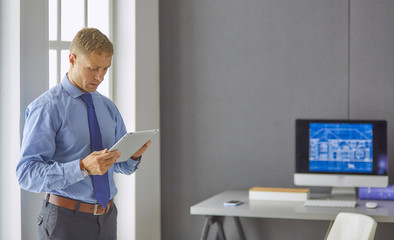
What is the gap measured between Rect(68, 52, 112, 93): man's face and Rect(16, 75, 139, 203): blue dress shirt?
1.5 inches

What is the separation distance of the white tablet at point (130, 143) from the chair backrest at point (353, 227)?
43.3 inches

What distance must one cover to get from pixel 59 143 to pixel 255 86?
2.16 meters

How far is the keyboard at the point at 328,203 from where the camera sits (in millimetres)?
3265

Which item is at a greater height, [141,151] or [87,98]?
[87,98]

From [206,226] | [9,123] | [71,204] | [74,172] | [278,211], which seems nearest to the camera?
[74,172]

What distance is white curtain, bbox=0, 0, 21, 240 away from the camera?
2814 millimetres

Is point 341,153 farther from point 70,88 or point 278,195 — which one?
point 70,88

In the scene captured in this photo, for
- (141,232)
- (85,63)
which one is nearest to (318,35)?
(141,232)

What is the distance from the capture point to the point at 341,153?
3.59 metres

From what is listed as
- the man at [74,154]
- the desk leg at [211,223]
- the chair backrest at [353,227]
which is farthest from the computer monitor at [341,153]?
the man at [74,154]

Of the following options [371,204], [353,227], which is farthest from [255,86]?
[353,227]

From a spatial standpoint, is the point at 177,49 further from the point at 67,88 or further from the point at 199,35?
the point at 67,88

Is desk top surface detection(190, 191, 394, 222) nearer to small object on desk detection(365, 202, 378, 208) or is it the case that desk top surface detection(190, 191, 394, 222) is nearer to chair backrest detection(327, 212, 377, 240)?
small object on desk detection(365, 202, 378, 208)

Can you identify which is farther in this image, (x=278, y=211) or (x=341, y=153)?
(x=341, y=153)
